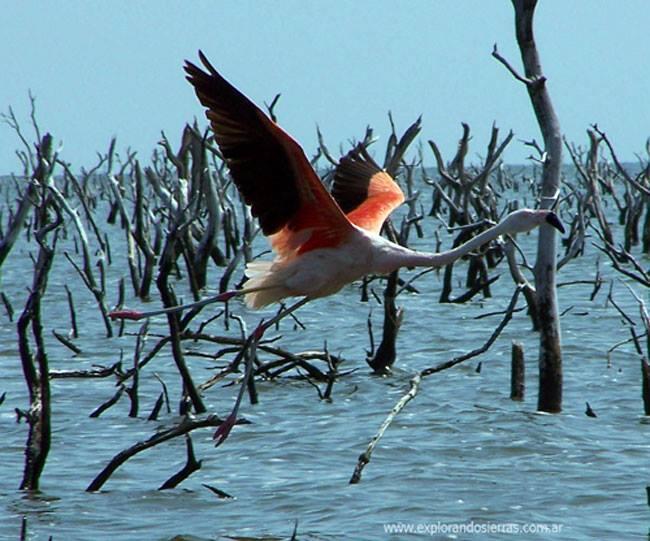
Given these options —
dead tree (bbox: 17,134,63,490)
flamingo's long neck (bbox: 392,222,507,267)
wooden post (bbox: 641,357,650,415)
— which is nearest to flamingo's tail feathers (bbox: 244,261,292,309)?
flamingo's long neck (bbox: 392,222,507,267)

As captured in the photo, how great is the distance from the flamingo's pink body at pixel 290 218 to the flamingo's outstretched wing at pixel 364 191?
0.98 feet

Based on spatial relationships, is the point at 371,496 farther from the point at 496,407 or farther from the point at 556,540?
the point at 496,407

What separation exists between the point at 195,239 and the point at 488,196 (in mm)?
4698

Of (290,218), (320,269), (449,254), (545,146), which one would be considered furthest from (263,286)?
(545,146)

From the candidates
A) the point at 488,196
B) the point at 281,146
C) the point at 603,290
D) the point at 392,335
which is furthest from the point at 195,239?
the point at 281,146

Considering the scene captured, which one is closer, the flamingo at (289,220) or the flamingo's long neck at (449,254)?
the flamingo at (289,220)

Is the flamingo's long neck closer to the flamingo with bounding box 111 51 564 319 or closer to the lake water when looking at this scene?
the flamingo with bounding box 111 51 564 319

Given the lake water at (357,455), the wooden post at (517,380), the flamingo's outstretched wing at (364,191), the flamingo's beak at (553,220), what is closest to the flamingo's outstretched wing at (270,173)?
the flamingo's outstretched wing at (364,191)

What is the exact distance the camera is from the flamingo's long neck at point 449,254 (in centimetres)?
768

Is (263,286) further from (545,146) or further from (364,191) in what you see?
(545,146)

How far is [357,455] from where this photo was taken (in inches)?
375

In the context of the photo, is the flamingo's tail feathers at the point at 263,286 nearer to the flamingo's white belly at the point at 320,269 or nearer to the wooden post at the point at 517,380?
the flamingo's white belly at the point at 320,269

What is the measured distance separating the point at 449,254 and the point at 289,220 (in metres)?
0.94

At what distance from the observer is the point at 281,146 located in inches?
281
